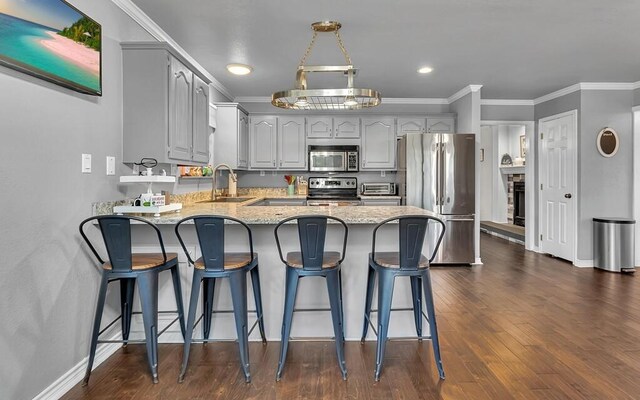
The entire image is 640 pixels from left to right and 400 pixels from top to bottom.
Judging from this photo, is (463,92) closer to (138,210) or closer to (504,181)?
(504,181)

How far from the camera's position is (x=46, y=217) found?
204 centimetres

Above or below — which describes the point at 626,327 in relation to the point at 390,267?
below

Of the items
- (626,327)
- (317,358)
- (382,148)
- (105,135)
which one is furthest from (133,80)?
(626,327)

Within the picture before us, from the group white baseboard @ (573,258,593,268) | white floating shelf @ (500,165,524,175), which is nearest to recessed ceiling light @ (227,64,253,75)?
white baseboard @ (573,258,593,268)

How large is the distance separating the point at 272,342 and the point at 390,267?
1102mm

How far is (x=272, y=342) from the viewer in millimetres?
2764

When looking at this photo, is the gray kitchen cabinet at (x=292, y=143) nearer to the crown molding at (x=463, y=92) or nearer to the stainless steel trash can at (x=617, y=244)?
the crown molding at (x=463, y=92)

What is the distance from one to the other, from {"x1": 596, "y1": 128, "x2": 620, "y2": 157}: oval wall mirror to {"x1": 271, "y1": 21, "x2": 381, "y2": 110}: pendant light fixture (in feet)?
12.9

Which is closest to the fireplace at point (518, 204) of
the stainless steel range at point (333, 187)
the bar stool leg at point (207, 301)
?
the stainless steel range at point (333, 187)

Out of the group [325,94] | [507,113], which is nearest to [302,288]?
[325,94]

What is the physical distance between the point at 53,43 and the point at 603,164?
6140mm

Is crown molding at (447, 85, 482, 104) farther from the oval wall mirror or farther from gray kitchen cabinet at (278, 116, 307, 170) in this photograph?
gray kitchen cabinet at (278, 116, 307, 170)

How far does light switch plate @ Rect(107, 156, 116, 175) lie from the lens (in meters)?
2.60

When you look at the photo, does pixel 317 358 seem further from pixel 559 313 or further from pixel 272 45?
pixel 272 45
